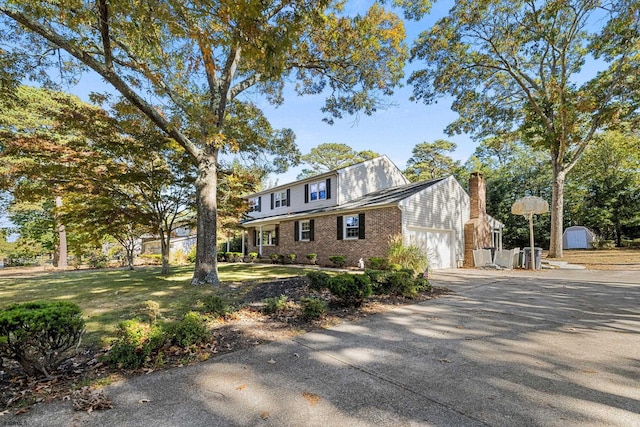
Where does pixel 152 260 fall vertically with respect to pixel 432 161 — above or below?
below

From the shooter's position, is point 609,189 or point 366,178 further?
point 609,189

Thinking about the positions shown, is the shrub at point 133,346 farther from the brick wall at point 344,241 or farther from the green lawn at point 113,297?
the brick wall at point 344,241

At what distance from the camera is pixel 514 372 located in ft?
10.1

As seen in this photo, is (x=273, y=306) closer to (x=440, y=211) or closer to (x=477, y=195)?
(x=440, y=211)

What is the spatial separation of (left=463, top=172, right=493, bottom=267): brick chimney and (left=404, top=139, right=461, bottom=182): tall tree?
17957mm

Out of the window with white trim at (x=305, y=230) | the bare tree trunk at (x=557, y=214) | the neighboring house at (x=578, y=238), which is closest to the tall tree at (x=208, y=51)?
the window with white trim at (x=305, y=230)

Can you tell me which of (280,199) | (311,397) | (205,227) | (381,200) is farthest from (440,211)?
(311,397)

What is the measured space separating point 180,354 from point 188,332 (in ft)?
0.83

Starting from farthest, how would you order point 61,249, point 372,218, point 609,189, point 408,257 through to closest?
1. point 609,189
2. point 61,249
3. point 372,218
4. point 408,257

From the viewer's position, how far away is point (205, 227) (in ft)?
28.9

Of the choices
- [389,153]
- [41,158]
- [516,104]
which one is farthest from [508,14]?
[41,158]

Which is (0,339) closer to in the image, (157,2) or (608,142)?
(157,2)

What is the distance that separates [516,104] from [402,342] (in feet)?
67.5

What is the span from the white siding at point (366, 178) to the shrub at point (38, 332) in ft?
48.1
